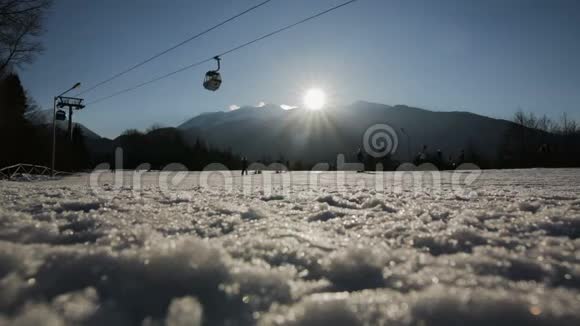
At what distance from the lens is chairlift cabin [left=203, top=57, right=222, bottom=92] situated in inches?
399

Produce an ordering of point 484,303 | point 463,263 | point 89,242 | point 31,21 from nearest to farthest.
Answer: point 484,303, point 463,263, point 89,242, point 31,21

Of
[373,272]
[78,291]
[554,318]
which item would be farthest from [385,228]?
[78,291]

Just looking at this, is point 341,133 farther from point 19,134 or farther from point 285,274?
point 285,274

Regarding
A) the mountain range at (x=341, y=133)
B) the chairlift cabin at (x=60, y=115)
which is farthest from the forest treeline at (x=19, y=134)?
the mountain range at (x=341, y=133)

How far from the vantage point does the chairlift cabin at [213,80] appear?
10133mm

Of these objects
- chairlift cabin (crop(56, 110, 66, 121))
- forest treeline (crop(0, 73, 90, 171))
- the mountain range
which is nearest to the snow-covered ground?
chairlift cabin (crop(56, 110, 66, 121))

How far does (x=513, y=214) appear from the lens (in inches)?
79.1

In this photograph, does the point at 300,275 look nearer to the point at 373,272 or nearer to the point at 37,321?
the point at 373,272

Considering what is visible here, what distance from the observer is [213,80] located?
400 inches

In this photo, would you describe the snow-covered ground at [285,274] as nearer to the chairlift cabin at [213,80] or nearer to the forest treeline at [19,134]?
the chairlift cabin at [213,80]

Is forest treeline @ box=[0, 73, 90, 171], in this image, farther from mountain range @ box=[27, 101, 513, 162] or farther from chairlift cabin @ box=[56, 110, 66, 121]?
mountain range @ box=[27, 101, 513, 162]

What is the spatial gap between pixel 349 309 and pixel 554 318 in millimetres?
450

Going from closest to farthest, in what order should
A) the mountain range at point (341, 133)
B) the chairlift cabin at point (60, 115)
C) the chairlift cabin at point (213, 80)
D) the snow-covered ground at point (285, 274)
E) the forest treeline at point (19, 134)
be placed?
1. the snow-covered ground at point (285, 274)
2. the chairlift cabin at point (213, 80)
3. the chairlift cabin at point (60, 115)
4. the forest treeline at point (19, 134)
5. the mountain range at point (341, 133)

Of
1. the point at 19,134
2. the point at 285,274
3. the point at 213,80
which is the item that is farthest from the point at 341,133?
the point at 285,274
